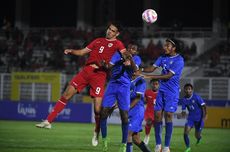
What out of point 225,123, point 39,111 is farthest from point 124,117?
point 39,111

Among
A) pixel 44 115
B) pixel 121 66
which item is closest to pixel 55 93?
pixel 44 115

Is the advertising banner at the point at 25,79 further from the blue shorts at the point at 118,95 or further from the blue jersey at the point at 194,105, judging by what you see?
the blue shorts at the point at 118,95

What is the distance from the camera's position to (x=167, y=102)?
47.8ft

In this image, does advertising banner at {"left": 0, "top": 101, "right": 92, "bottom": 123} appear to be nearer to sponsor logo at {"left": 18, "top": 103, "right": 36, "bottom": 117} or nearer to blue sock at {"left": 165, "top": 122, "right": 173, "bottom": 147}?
sponsor logo at {"left": 18, "top": 103, "right": 36, "bottom": 117}

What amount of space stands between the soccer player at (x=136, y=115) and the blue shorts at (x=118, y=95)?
1.16 feet

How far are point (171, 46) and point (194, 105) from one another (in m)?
4.58

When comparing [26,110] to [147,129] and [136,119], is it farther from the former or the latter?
[136,119]

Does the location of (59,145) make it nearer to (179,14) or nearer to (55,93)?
(55,93)

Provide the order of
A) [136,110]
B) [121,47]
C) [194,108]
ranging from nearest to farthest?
1. [136,110]
2. [121,47]
3. [194,108]

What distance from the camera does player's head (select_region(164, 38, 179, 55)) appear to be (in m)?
14.6

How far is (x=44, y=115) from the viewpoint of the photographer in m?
33.2

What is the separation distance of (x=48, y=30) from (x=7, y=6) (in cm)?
633

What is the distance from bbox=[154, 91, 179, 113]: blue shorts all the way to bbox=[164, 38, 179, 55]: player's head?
942 millimetres

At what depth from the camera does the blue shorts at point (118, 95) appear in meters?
13.1
